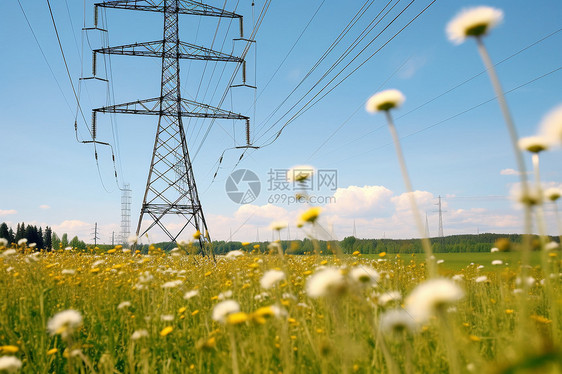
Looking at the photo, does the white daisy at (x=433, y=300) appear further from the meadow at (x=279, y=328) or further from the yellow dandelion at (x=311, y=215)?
the yellow dandelion at (x=311, y=215)

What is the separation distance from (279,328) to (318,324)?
3.13 ft

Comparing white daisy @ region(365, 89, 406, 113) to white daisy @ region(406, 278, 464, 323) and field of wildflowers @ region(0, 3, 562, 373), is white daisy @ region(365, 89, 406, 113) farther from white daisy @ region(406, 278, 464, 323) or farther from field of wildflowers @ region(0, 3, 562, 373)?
white daisy @ region(406, 278, 464, 323)

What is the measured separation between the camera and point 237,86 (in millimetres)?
16141

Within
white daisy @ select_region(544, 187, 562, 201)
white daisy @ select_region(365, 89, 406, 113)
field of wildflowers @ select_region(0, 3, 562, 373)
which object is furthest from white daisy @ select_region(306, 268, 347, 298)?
white daisy @ select_region(544, 187, 562, 201)

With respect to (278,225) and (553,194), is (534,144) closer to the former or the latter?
(553,194)

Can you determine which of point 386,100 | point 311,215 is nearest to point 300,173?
point 311,215

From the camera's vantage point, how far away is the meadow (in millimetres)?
1106

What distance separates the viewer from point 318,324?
238 cm

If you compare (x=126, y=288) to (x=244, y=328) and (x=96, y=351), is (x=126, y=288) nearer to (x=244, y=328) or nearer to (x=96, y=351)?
(x=96, y=351)

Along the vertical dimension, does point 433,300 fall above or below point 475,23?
below

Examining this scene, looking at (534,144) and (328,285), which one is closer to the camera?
(328,285)

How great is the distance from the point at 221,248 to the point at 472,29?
251 feet

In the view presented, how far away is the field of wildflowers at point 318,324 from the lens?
0.98 metres

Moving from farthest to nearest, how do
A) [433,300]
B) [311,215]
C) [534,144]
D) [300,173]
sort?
[300,173] < [311,215] < [534,144] < [433,300]
